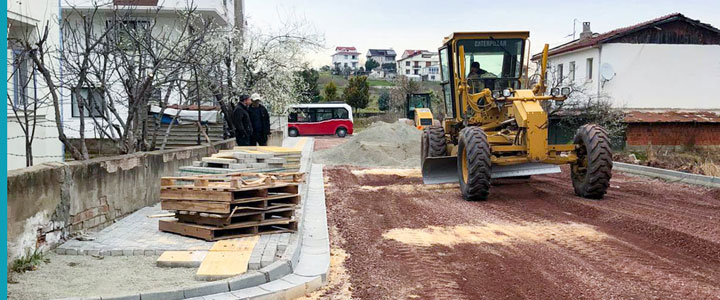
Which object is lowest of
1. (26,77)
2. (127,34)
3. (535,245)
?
(535,245)

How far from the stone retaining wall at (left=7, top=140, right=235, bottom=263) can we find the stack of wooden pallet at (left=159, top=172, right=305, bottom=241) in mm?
898

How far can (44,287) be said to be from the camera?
5676mm

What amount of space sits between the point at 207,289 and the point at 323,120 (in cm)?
4248

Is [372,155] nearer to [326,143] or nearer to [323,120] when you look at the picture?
[326,143]

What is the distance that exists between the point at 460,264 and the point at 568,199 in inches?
218

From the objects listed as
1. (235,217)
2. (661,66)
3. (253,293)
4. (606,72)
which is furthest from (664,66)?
(253,293)

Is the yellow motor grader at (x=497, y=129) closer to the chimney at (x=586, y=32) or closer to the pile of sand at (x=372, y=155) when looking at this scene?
the pile of sand at (x=372, y=155)

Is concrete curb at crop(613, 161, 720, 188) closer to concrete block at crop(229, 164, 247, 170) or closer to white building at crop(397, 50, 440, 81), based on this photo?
concrete block at crop(229, 164, 247, 170)

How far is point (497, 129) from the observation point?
45.1ft

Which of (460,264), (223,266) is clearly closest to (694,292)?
(460,264)

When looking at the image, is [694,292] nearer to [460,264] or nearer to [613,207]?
[460,264]

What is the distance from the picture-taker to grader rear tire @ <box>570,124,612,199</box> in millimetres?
11438

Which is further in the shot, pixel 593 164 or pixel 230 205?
pixel 593 164

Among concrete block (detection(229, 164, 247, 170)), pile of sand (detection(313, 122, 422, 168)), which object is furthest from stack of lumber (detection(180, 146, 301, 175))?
pile of sand (detection(313, 122, 422, 168))
